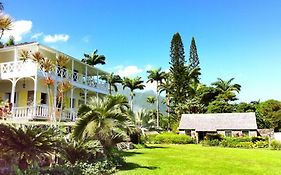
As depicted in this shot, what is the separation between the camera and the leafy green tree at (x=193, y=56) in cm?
6931

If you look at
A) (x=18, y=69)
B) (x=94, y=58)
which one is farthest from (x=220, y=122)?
(x=18, y=69)

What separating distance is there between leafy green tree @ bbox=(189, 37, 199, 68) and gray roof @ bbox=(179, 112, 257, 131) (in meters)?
20.0

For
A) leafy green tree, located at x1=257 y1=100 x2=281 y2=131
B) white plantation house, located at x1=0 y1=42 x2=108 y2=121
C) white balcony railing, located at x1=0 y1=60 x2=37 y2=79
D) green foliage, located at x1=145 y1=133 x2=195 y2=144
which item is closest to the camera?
white plantation house, located at x1=0 y1=42 x2=108 y2=121

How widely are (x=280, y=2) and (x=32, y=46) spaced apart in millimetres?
18676

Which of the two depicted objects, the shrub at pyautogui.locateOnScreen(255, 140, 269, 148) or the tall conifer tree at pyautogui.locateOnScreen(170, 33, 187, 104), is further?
the tall conifer tree at pyautogui.locateOnScreen(170, 33, 187, 104)

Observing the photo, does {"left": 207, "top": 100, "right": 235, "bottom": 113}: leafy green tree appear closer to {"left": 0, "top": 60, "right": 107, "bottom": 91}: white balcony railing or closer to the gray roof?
the gray roof

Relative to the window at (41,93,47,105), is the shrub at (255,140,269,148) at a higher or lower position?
lower

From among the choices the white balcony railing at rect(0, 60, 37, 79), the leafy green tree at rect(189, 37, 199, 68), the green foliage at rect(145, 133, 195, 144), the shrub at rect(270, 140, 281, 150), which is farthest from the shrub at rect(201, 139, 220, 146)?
the leafy green tree at rect(189, 37, 199, 68)

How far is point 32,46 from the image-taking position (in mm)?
24578

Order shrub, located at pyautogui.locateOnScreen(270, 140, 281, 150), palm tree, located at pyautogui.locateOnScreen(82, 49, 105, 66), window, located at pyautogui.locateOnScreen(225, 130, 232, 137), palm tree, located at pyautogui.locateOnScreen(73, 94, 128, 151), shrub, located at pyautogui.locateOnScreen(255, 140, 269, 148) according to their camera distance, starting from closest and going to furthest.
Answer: palm tree, located at pyautogui.locateOnScreen(73, 94, 128, 151), shrub, located at pyautogui.locateOnScreen(270, 140, 281, 150), shrub, located at pyautogui.locateOnScreen(255, 140, 269, 148), window, located at pyautogui.locateOnScreen(225, 130, 232, 137), palm tree, located at pyautogui.locateOnScreen(82, 49, 105, 66)

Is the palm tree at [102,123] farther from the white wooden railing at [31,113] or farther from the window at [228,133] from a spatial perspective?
the window at [228,133]

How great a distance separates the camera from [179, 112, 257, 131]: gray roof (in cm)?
4725

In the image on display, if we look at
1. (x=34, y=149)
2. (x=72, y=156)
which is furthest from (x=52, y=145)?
(x=72, y=156)

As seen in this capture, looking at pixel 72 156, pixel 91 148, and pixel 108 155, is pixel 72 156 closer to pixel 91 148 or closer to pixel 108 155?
pixel 91 148
